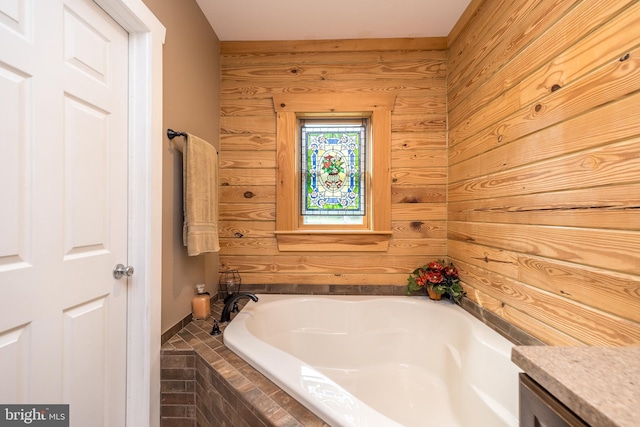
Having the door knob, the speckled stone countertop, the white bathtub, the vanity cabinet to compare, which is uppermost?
the door knob

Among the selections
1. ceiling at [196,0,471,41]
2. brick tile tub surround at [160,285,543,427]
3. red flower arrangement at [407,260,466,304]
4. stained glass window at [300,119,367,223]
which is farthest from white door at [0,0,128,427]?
red flower arrangement at [407,260,466,304]

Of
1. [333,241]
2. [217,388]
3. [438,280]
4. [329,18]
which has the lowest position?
[217,388]

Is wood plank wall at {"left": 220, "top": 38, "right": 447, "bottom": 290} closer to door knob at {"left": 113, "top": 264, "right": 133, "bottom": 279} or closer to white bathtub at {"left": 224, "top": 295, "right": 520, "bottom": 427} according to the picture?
white bathtub at {"left": 224, "top": 295, "right": 520, "bottom": 427}

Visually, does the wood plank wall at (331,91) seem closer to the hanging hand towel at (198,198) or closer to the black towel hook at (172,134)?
the hanging hand towel at (198,198)

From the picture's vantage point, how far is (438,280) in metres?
1.66

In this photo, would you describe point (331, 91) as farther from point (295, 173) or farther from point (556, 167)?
point (556, 167)

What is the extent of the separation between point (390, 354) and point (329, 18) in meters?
2.24

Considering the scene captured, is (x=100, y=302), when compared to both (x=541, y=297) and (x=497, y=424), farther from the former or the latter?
(x=541, y=297)

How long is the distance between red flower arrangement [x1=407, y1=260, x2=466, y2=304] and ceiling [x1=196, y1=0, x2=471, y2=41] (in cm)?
164

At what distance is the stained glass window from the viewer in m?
1.99

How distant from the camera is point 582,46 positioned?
87cm

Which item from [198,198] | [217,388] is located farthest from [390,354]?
[198,198]

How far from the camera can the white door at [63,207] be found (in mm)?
704

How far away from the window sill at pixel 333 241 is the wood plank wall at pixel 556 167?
59 centimetres
